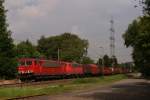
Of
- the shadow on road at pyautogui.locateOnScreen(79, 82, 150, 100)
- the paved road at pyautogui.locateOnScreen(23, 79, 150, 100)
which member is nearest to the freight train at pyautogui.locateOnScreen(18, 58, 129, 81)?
the paved road at pyautogui.locateOnScreen(23, 79, 150, 100)

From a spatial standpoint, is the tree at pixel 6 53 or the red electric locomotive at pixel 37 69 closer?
the red electric locomotive at pixel 37 69

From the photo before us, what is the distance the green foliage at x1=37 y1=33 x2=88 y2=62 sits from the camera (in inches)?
6171

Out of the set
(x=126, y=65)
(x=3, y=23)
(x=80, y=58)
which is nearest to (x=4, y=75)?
(x=3, y=23)

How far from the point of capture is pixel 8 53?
207ft

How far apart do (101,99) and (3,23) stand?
121ft

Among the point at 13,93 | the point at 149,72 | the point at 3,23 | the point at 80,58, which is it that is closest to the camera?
the point at 13,93

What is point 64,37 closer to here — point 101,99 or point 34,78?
point 34,78

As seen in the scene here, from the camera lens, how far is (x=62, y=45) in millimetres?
166250

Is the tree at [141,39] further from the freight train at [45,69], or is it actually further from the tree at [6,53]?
the tree at [6,53]

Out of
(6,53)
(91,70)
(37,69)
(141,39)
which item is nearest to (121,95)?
(141,39)

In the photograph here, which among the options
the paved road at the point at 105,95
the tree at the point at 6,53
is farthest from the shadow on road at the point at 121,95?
the tree at the point at 6,53

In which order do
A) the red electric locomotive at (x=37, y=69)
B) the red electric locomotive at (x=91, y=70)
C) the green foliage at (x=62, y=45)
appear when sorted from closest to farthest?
the red electric locomotive at (x=37, y=69)
the red electric locomotive at (x=91, y=70)
the green foliage at (x=62, y=45)

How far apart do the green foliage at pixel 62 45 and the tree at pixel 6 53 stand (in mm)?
88544

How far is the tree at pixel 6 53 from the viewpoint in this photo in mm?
61819
